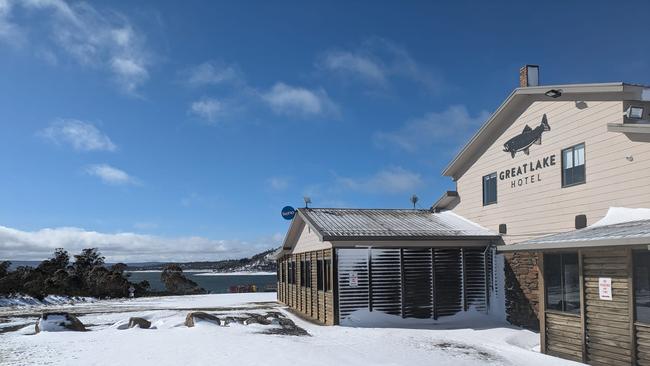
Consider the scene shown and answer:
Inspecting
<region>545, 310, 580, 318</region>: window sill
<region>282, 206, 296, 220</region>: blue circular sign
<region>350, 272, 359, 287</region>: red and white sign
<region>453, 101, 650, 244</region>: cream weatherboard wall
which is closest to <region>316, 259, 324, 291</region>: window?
<region>350, 272, 359, 287</region>: red and white sign

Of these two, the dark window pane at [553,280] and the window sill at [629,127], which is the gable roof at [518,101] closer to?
the window sill at [629,127]

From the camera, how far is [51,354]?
1281 centimetres

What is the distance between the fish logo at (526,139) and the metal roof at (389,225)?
3074 millimetres

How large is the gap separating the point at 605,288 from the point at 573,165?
554 cm

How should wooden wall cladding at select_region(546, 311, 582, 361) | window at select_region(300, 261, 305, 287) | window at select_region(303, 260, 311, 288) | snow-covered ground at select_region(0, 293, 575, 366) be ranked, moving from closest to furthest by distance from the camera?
snow-covered ground at select_region(0, 293, 575, 366), wooden wall cladding at select_region(546, 311, 582, 361), window at select_region(303, 260, 311, 288), window at select_region(300, 261, 305, 287)

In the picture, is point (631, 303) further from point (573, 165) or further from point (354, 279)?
point (354, 279)

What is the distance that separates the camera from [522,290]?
1809 cm

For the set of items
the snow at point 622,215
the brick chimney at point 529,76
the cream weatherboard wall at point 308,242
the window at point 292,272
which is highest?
the brick chimney at point 529,76

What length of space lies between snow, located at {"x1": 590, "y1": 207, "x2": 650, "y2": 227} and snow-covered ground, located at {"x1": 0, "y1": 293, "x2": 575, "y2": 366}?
3.70 m

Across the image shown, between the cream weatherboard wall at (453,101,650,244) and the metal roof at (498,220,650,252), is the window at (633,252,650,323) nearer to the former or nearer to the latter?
the metal roof at (498,220,650,252)

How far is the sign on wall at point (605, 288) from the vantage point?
1154 centimetres

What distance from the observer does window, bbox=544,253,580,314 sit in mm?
12805

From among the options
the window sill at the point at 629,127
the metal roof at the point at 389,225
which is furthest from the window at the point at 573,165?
the metal roof at the point at 389,225

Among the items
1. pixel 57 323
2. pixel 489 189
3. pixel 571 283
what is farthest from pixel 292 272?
pixel 571 283
